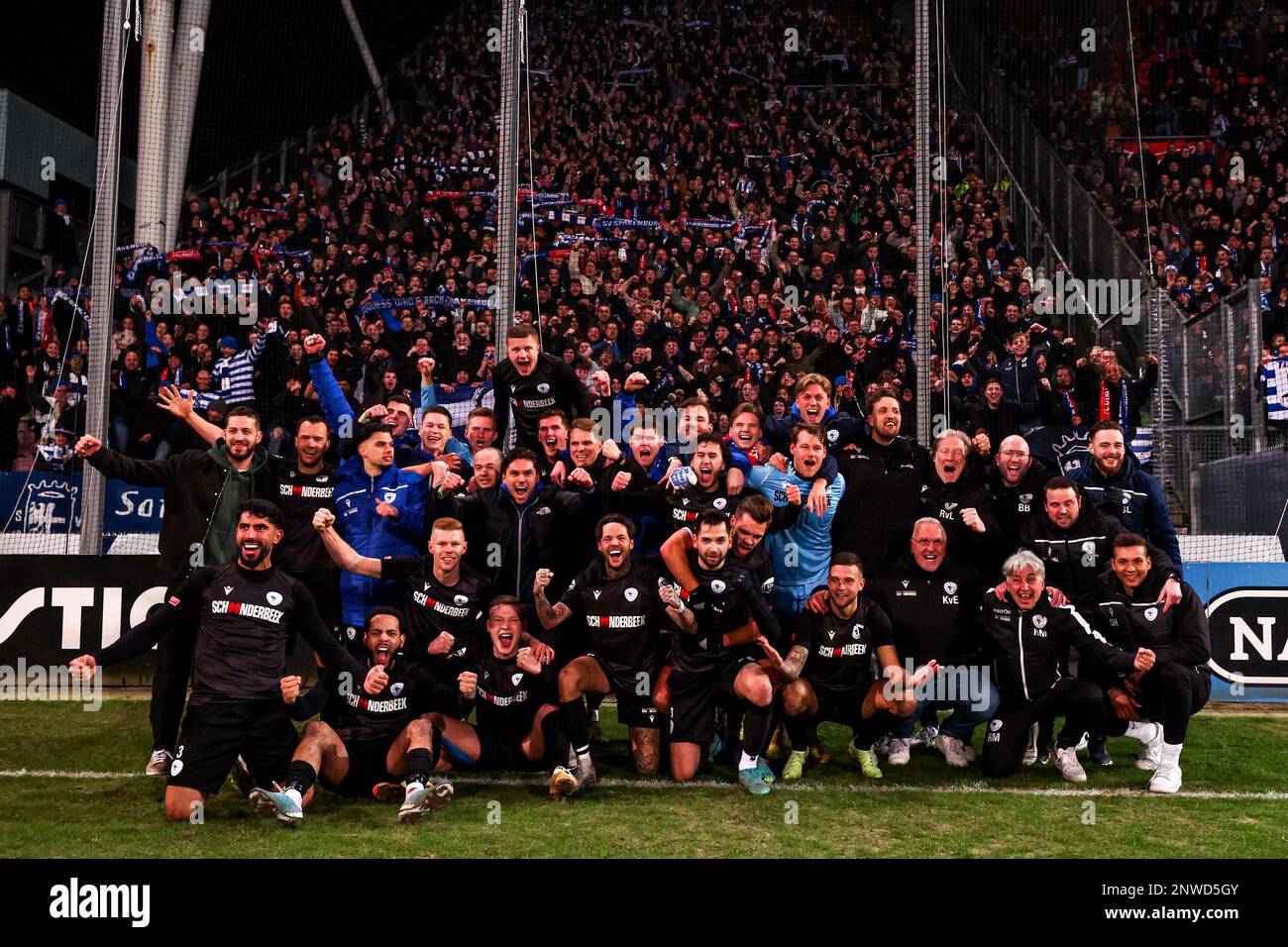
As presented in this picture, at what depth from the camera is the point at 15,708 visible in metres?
8.25

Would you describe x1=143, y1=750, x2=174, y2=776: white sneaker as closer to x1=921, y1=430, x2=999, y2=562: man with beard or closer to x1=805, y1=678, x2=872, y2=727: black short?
x1=805, y1=678, x2=872, y2=727: black short

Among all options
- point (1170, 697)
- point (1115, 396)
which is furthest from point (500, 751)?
point (1115, 396)

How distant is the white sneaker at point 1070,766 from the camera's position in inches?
256

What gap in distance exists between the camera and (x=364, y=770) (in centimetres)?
587

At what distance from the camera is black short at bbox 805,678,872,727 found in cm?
665

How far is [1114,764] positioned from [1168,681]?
0.78 metres

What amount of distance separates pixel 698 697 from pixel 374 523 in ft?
7.77

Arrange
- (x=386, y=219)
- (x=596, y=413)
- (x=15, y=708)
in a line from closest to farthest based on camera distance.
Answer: (x=15, y=708) → (x=596, y=413) → (x=386, y=219)

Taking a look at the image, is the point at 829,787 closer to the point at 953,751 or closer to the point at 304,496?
the point at 953,751

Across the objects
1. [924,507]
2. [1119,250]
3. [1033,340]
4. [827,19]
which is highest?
[827,19]

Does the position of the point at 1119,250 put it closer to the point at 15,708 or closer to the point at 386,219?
the point at 386,219

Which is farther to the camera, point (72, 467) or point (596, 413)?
point (72, 467)
